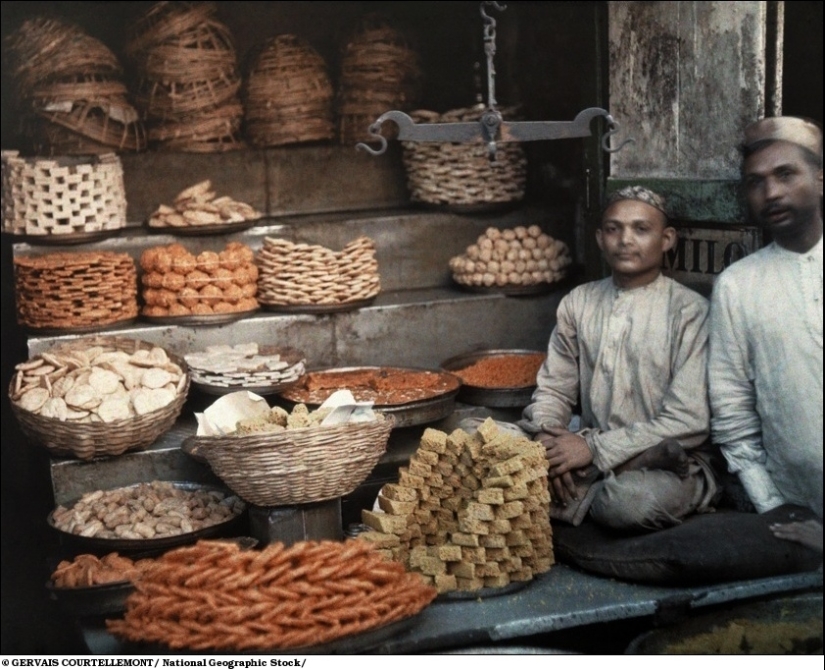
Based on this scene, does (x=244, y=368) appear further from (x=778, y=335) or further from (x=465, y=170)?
(x=778, y=335)

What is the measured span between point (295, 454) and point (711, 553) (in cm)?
166

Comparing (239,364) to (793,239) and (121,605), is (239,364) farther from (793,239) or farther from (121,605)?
(793,239)

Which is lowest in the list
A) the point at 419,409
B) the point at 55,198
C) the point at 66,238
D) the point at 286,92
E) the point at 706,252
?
the point at 419,409

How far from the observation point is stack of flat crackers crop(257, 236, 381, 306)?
6328 millimetres

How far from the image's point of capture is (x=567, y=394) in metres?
5.59

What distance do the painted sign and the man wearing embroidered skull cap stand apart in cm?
66

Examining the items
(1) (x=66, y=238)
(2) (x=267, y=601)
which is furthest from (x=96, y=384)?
(2) (x=267, y=601)

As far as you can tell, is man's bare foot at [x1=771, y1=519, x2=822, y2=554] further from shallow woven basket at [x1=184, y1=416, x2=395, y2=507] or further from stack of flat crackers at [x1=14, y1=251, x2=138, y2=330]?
stack of flat crackers at [x1=14, y1=251, x2=138, y2=330]

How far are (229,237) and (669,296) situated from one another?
8.80ft

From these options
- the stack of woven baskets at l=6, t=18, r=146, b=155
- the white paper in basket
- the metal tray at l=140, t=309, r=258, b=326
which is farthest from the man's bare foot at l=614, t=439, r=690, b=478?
the stack of woven baskets at l=6, t=18, r=146, b=155

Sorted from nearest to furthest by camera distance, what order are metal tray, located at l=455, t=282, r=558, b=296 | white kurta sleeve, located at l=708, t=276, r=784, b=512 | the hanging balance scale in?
1. white kurta sleeve, located at l=708, t=276, r=784, b=512
2. the hanging balance scale
3. metal tray, located at l=455, t=282, r=558, b=296

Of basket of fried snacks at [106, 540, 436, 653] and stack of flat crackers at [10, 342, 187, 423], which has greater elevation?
stack of flat crackers at [10, 342, 187, 423]

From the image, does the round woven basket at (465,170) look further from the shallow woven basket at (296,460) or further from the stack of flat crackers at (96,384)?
the shallow woven basket at (296,460)

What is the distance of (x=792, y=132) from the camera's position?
452 centimetres
